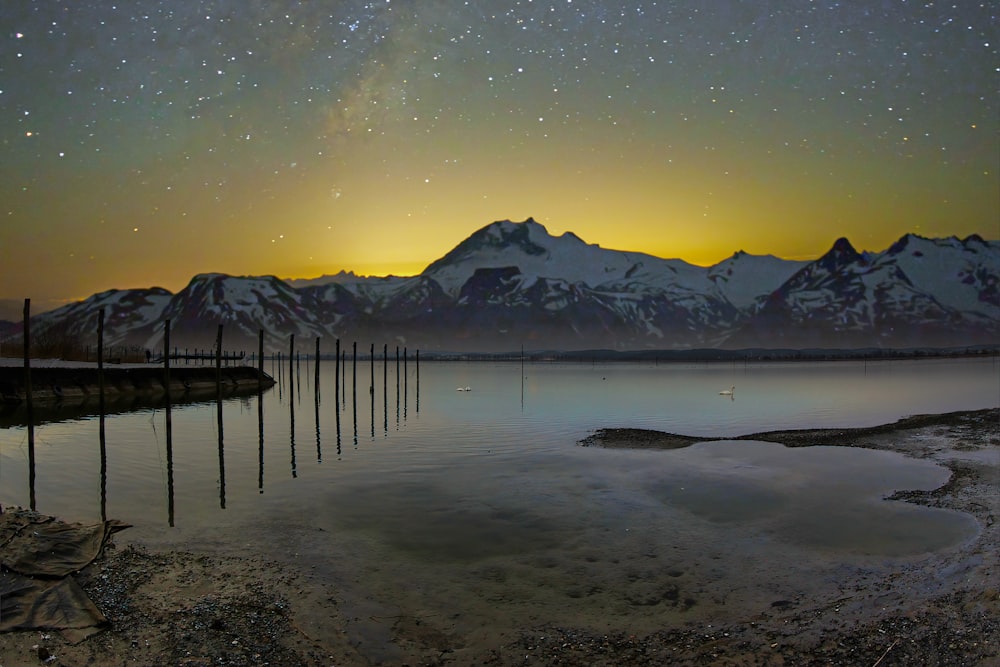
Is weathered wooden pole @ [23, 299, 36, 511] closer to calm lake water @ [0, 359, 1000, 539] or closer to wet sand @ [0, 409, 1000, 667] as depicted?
calm lake water @ [0, 359, 1000, 539]

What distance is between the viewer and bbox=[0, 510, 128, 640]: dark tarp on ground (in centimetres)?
1010

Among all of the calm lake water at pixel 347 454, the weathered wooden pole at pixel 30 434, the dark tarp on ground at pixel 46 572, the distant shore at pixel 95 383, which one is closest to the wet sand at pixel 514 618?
the dark tarp on ground at pixel 46 572

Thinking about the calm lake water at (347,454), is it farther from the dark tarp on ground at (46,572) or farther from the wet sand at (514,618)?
the wet sand at (514,618)

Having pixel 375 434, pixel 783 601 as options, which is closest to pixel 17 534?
pixel 783 601

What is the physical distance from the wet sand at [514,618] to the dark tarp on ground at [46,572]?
0.30 meters

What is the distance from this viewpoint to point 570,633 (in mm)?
10883

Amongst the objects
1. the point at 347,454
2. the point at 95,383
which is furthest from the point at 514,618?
the point at 95,383

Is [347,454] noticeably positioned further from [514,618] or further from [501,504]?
[514,618]

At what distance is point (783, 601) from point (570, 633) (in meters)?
4.12

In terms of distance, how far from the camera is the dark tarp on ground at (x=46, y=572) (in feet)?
33.1

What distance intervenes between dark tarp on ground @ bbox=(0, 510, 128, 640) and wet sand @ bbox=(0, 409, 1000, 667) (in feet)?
1.00

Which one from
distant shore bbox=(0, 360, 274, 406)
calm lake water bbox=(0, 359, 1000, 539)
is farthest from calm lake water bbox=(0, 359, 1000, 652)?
distant shore bbox=(0, 360, 274, 406)

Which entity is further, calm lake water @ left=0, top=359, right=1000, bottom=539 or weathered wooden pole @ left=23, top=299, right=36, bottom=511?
calm lake water @ left=0, top=359, right=1000, bottom=539

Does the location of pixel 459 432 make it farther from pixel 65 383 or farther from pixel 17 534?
pixel 65 383
